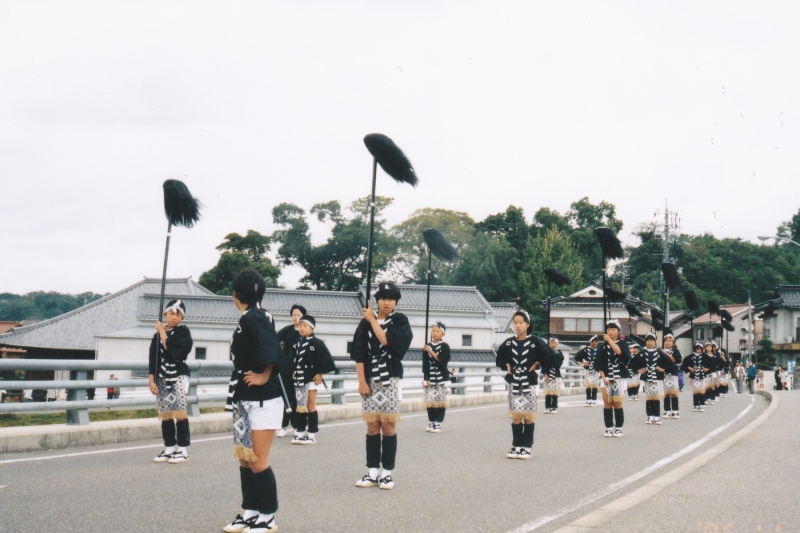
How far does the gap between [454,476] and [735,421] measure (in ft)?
36.1

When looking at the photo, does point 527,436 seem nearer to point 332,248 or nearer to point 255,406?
point 255,406

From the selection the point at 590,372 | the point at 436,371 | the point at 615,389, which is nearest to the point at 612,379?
the point at 615,389

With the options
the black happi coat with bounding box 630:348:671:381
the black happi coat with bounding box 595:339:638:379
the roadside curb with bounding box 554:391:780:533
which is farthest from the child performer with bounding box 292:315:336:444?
the black happi coat with bounding box 630:348:671:381

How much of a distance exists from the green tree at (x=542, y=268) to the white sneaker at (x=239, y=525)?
192 ft

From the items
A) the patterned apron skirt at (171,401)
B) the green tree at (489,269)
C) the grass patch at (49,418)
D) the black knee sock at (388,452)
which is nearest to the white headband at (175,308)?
the patterned apron skirt at (171,401)

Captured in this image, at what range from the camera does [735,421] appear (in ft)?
54.9

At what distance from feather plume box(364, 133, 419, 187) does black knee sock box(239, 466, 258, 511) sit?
12.1 ft

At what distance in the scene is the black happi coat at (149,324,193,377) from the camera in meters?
8.56

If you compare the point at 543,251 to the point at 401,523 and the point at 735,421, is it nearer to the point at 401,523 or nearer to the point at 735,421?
the point at 735,421

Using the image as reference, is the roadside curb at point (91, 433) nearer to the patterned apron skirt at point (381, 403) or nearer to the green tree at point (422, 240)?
the patterned apron skirt at point (381, 403)

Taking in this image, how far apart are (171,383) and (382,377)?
2703 mm

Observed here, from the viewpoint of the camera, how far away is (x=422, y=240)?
71.2m

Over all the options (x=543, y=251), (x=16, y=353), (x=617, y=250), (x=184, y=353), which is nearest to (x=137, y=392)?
(x=16, y=353)

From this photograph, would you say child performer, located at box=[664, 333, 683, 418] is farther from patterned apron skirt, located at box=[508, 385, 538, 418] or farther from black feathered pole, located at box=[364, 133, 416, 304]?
black feathered pole, located at box=[364, 133, 416, 304]
